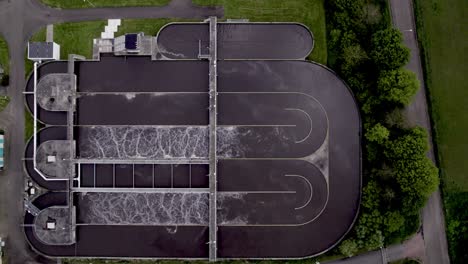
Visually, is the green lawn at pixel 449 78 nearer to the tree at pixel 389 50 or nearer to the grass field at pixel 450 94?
the grass field at pixel 450 94

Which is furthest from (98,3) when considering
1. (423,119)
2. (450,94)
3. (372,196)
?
(450,94)

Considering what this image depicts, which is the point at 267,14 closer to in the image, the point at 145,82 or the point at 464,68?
the point at 145,82

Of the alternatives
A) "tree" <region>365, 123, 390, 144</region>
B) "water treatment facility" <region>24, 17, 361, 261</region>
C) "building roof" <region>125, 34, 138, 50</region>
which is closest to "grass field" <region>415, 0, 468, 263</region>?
"tree" <region>365, 123, 390, 144</region>

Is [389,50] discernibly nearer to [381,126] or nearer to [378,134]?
[381,126]

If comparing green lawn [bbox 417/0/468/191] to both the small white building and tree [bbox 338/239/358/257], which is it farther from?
the small white building

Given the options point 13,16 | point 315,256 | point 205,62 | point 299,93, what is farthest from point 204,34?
point 315,256

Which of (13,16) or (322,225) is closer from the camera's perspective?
(322,225)
